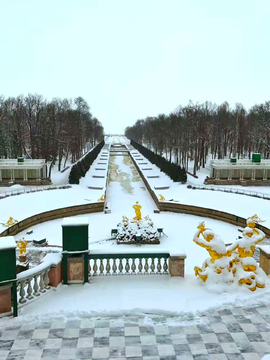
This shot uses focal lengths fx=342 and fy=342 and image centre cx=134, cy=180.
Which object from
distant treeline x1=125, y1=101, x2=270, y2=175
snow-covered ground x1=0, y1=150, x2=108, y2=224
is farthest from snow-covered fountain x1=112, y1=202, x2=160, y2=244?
distant treeline x1=125, y1=101, x2=270, y2=175

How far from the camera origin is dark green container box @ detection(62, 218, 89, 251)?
8016mm

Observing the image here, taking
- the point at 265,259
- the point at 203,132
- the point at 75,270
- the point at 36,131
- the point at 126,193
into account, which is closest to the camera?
the point at 75,270

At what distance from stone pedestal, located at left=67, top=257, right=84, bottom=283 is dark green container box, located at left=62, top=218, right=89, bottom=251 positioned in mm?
294

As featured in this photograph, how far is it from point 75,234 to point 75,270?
906mm

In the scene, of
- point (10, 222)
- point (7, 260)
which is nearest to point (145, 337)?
point (7, 260)

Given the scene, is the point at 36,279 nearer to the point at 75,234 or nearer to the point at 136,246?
the point at 75,234

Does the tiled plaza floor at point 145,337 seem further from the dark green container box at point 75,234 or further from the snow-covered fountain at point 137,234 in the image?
the snow-covered fountain at point 137,234

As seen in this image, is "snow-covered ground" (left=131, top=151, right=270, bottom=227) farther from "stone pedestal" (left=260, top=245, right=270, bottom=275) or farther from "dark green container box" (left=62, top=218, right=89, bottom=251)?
"dark green container box" (left=62, top=218, right=89, bottom=251)

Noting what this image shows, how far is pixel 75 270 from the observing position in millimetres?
8258

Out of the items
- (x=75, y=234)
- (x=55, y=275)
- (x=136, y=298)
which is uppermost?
(x=75, y=234)

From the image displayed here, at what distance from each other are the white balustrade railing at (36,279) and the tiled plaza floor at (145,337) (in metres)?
0.74

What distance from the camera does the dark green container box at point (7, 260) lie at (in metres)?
6.61

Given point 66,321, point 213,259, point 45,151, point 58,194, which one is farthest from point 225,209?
point 45,151

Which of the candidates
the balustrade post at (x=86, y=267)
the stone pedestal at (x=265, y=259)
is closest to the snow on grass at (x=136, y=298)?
the balustrade post at (x=86, y=267)
